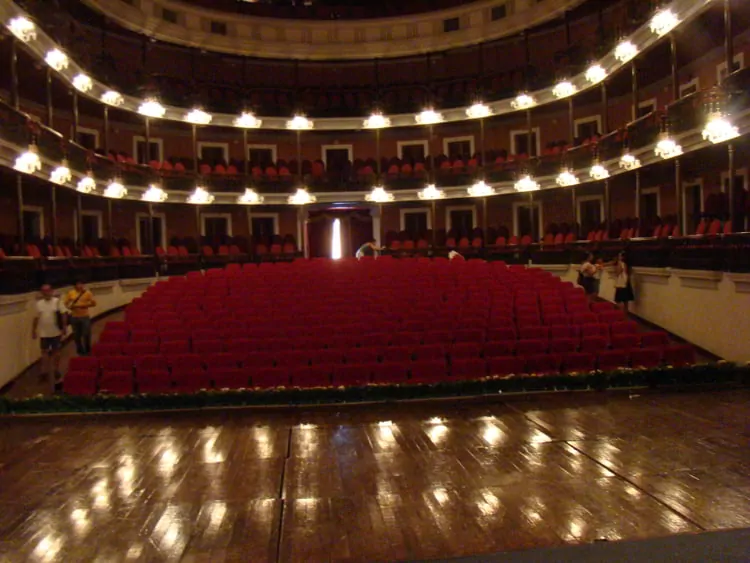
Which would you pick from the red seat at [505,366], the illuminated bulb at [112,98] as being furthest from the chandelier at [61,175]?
the red seat at [505,366]

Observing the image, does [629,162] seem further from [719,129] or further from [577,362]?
[577,362]

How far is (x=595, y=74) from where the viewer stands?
1859 centimetres

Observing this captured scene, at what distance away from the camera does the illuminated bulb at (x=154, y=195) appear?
2039 centimetres

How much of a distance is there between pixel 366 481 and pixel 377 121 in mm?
20432

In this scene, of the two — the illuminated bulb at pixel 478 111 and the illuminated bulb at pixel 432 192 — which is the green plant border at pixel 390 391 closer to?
the illuminated bulb at pixel 432 192

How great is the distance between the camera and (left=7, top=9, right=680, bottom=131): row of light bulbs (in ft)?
46.0

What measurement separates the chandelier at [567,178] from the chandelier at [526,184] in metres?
1.55

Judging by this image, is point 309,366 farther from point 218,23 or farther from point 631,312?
point 218,23

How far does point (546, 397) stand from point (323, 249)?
1798 centimetres

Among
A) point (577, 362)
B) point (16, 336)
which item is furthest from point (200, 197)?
point (577, 362)

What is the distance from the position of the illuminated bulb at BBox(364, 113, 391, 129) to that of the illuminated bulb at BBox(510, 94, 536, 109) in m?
4.95

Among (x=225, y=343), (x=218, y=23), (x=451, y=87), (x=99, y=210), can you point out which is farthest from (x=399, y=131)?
(x=225, y=343)

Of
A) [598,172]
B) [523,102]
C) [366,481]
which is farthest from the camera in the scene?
[523,102]

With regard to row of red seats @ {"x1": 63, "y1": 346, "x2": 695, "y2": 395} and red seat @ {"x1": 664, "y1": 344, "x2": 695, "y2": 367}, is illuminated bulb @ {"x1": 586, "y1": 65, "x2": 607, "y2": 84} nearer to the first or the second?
red seat @ {"x1": 664, "y1": 344, "x2": 695, "y2": 367}
